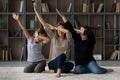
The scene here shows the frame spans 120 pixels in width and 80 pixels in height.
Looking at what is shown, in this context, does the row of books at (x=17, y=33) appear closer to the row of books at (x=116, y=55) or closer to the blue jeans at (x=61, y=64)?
the row of books at (x=116, y=55)

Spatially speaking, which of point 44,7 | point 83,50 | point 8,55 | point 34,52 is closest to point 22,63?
point 8,55

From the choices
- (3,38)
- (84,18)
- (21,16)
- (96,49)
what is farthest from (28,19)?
(96,49)

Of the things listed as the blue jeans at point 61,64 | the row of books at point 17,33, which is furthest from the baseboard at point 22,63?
the blue jeans at point 61,64

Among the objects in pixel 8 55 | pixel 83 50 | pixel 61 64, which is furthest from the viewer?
pixel 8 55

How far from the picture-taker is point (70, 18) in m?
7.75

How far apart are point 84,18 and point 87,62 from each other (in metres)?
2.81

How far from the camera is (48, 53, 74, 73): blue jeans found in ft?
16.3

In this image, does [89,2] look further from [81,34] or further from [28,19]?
[81,34]

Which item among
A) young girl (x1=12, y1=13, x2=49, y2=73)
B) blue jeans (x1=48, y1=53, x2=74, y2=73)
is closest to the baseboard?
young girl (x1=12, y1=13, x2=49, y2=73)

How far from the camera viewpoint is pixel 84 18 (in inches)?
311

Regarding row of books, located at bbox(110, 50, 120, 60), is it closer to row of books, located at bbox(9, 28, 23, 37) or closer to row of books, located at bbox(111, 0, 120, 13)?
row of books, located at bbox(111, 0, 120, 13)

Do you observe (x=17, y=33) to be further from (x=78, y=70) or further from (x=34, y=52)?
(x=78, y=70)

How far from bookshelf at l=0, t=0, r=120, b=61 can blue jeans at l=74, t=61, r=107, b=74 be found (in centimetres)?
244

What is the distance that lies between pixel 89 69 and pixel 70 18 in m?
2.79
